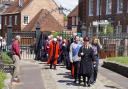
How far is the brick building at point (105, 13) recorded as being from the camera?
5218 centimetres

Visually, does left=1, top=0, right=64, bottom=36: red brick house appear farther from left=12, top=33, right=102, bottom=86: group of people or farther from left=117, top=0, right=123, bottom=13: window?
left=12, top=33, right=102, bottom=86: group of people

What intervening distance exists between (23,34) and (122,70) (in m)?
23.3

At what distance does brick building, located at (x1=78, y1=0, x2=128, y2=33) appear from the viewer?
52.2m

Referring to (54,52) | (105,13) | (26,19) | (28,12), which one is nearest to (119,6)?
(105,13)

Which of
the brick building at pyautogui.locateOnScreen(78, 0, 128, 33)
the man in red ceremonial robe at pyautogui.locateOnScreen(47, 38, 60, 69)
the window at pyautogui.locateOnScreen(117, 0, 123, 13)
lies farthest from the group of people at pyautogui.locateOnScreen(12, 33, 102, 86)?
the window at pyautogui.locateOnScreen(117, 0, 123, 13)

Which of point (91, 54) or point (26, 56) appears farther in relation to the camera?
point (26, 56)

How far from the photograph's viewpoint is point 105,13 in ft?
186

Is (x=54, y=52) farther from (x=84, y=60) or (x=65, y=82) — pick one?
(x=84, y=60)

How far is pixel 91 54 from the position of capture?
56.2 ft

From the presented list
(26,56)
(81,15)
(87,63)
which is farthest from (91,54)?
(81,15)

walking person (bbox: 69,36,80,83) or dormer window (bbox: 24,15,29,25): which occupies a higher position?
dormer window (bbox: 24,15,29,25)

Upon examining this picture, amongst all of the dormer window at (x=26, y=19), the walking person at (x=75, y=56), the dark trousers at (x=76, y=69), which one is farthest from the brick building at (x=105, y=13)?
the dark trousers at (x=76, y=69)

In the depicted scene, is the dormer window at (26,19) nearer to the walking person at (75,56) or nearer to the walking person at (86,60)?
the walking person at (75,56)

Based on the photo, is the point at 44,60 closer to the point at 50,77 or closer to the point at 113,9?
the point at 50,77
